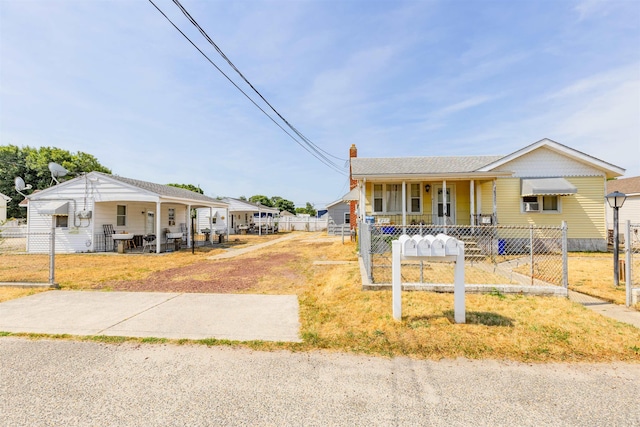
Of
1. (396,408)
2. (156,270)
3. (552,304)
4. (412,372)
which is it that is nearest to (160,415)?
(396,408)

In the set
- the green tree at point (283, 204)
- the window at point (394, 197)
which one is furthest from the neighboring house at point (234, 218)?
the green tree at point (283, 204)

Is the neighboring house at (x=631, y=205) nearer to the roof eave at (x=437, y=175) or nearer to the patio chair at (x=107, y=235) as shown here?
the roof eave at (x=437, y=175)

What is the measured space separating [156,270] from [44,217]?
10949mm

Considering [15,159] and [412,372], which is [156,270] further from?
[15,159]

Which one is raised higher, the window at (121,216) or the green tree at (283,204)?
the green tree at (283,204)

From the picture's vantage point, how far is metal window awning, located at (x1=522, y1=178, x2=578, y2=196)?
12445 millimetres

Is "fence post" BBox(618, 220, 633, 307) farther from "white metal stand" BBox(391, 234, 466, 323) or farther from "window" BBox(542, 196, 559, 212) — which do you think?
"window" BBox(542, 196, 559, 212)

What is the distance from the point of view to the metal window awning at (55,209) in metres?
14.6

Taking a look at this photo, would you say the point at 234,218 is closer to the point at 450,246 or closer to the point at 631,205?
the point at 450,246

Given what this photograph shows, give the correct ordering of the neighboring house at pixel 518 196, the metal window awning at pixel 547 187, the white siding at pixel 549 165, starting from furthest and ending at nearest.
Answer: the white siding at pixel 549 165
the neighboring house at pixel 518 196
the metal window awning at pixel 547 187

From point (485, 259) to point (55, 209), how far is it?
2001cm

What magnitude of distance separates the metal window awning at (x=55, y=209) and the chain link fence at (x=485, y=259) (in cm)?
1531

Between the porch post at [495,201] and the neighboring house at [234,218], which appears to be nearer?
the porch post at [495,201]

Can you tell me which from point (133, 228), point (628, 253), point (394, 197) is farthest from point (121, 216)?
Answer: point (628, 253)
